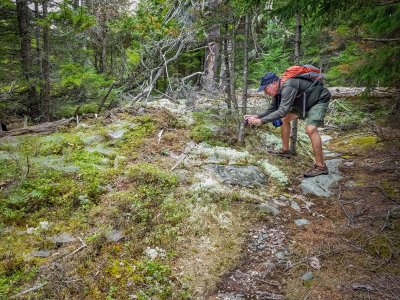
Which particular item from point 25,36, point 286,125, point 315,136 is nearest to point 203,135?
point 286,125

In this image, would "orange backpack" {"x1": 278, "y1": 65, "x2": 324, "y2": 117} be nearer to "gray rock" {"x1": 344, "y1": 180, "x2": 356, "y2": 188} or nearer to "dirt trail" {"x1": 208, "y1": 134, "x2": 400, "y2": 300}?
"gray rock" {"x1": 344, "y1": 180, "x2": 356, "y2": 188}

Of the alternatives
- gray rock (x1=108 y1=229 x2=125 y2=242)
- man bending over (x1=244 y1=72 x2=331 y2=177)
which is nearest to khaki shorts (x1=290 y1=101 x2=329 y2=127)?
man bending over (x1=244 y1=72 x2=331 y2=177)

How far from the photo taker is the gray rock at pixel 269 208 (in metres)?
3.74

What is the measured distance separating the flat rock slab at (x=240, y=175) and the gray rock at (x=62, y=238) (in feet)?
8.74

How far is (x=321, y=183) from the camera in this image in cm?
472

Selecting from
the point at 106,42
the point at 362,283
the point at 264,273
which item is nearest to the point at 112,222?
the point at 264,273

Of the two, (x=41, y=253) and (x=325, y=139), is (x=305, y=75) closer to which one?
(x=325, y=139)

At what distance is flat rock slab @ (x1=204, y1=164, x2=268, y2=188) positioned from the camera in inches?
172

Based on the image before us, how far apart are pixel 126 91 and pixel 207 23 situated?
523cm

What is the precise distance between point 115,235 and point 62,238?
2.04 feet

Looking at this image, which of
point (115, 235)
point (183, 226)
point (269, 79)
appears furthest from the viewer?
point (269, 79)

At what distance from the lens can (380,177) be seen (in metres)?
4.60

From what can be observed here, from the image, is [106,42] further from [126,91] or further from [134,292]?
[134,292]

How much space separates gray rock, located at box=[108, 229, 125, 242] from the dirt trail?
1344 millimetres
